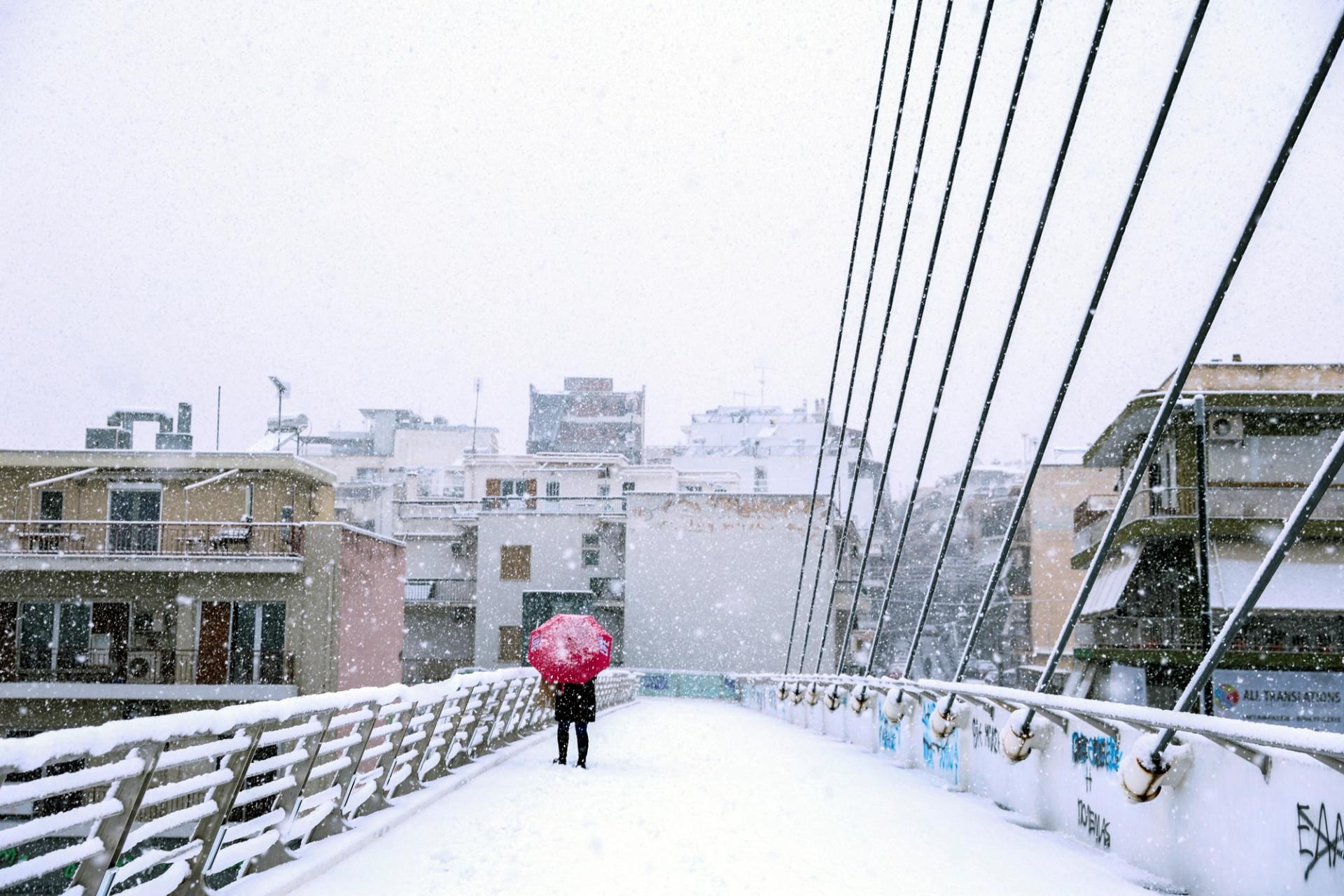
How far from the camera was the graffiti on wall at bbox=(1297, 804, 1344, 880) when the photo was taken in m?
5.00

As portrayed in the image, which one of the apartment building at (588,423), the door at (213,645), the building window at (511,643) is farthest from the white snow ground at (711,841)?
the apartment building at (588,423)

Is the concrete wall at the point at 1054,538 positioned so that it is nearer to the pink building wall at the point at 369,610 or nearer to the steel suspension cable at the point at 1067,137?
the pink building wall at the point at 369,610

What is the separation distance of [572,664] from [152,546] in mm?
26391

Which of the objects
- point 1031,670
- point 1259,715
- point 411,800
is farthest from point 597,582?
point 411,800

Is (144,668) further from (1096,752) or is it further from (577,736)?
(1096,752)

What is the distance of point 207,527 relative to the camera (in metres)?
34.9

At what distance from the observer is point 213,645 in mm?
33031

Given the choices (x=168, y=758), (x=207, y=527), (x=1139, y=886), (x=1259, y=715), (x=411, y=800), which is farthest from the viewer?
(x=207, y=527)

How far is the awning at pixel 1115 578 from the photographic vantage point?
34.8m

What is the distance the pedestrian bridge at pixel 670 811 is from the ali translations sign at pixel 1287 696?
2195 cm

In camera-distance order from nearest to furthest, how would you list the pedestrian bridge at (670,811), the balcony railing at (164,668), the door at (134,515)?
the pedestrian bridge at (670,811), the balcony railing at (164,668), the door at (134,515)

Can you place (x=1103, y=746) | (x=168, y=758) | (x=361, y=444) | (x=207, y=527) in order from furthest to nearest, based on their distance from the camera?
(x=361, y=444)
(x=207, y=527)
(x=1103, y=746)
(x=168, y=758)

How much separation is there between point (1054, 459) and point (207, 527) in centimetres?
4308

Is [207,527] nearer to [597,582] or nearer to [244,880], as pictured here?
[597,582]
